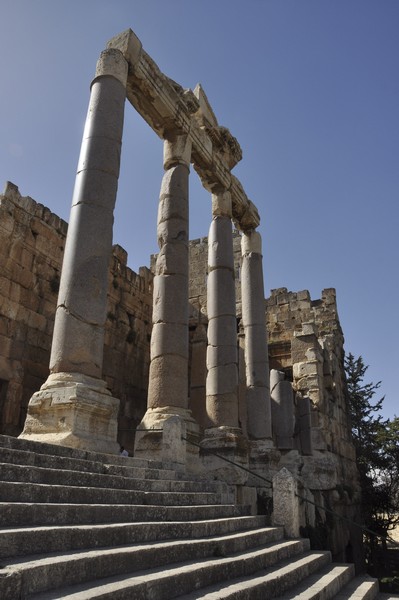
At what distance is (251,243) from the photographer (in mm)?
17188

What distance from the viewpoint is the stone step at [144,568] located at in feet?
10.2

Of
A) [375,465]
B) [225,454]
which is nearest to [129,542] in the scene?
[225,454]

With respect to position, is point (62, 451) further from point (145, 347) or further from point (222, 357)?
point (145, 347)

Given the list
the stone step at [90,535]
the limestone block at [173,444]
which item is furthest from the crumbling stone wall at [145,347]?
the stone step at [90,535]

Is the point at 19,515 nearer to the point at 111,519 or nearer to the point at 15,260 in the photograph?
the point at 111,519

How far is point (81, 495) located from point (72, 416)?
279cm

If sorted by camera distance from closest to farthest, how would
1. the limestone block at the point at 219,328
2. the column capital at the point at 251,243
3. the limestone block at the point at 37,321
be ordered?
the limestone block at the point at 37,321 < the limestone block at the point at 219,328 < the column capital at the point at 251,243

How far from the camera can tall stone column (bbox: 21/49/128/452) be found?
306 inches

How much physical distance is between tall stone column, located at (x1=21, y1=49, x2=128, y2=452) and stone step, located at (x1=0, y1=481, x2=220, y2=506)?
1.75m

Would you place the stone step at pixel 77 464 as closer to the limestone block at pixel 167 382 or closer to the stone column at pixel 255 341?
the limestone block at pixel 167 382

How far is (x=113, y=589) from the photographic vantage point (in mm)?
3318

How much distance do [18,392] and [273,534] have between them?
756cm

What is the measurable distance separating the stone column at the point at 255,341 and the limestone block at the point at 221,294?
6.72 feet

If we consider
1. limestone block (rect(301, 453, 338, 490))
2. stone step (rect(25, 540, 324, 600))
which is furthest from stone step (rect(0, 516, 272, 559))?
limestone block (rect(301, 453, 338, 490))
